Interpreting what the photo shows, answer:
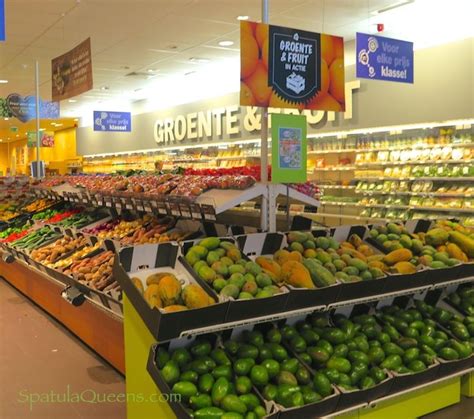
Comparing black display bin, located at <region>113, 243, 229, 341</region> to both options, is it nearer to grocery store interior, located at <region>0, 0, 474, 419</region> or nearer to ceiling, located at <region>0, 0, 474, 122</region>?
grocery store interior, located at <region>0, 0, 474, 419</region>

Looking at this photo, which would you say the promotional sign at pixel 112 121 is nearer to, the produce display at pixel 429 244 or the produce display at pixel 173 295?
the produce display at pixel 429 244

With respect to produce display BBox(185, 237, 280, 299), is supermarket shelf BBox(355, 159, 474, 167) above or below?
above

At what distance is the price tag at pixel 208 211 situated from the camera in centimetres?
392

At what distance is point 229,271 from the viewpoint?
303cm

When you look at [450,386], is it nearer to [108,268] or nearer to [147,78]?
[108,268]

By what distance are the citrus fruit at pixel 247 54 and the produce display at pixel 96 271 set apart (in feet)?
6.22

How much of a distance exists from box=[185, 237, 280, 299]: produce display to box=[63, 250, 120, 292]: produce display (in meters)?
1.31

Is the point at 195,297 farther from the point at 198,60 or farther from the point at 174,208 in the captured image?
the point at 198,60

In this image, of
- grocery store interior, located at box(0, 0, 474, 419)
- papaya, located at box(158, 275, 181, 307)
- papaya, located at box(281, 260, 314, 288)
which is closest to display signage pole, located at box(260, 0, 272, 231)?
grocery store interior, located at box(0, 0, 474, 419)

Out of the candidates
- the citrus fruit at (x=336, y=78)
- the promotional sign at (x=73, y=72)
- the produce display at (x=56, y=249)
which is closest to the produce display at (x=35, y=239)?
the produce display at (x=56, y=249)

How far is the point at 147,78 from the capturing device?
42.3ft

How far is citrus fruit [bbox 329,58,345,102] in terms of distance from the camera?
3.97 metres

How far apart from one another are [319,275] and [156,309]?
3.26 ft

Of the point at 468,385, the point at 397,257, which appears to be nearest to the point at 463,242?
the point at 397,257
